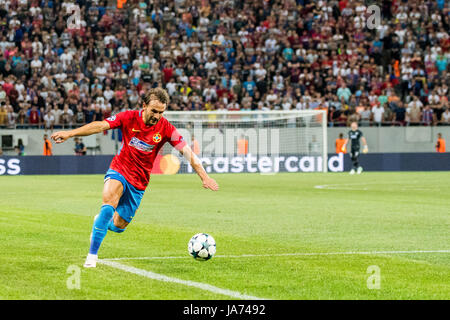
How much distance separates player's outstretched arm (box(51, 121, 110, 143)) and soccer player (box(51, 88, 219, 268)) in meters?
0.01

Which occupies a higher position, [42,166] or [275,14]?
[275,14]

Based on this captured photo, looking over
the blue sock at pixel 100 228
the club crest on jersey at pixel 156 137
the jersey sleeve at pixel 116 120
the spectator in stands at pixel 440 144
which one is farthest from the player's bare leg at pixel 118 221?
the spectator in stands at pixel 440 144

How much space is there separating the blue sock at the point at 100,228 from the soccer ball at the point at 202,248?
1.09m

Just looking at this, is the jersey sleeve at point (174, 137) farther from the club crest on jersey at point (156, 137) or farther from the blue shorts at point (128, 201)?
the blue shorts at point (128, 201)

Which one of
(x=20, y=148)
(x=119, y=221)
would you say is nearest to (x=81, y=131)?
(x=119, y=221)

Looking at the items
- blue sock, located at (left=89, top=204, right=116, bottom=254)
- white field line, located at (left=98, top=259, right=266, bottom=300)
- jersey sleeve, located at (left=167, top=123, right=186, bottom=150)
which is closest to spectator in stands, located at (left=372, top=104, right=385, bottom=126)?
jersey sleeve, located at (left=167, top=123, right=186, bottom=150)

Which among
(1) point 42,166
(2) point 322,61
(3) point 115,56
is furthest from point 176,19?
(1) point 42,166

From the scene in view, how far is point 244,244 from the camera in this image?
1181 centimetres

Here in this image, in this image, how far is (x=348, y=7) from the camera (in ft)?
136

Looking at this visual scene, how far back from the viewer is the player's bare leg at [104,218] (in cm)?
919

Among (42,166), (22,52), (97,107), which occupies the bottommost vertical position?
(42,166)

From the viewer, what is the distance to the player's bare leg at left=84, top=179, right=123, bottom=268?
919 cm

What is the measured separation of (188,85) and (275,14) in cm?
638
